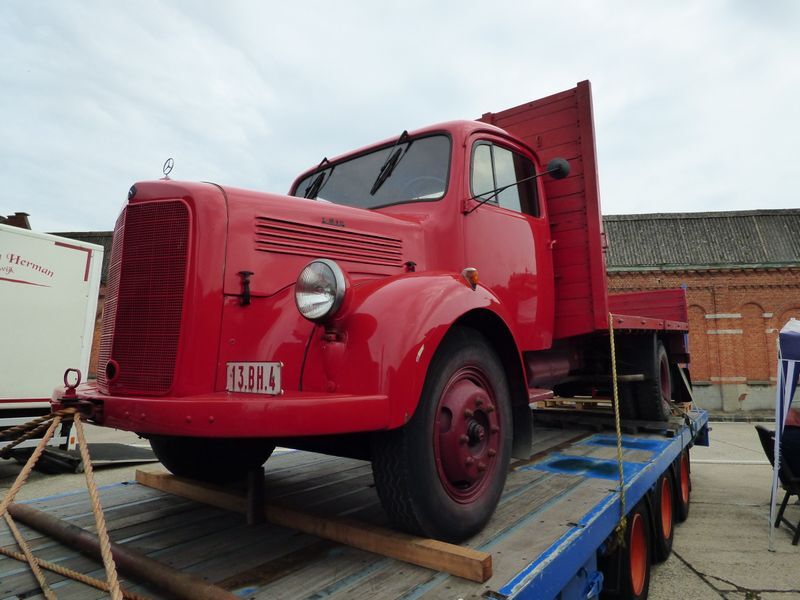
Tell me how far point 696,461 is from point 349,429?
8492 mm

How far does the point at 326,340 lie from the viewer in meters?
1.88

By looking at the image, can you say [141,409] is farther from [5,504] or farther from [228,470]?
[228,470]

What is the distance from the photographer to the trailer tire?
9.10 ft

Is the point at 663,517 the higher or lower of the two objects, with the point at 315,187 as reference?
lower

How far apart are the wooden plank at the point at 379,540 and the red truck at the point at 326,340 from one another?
77mm

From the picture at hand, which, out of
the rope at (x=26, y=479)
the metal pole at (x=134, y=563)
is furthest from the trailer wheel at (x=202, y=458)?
→ the rope at (x=26, y=479)

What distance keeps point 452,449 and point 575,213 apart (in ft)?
8.06

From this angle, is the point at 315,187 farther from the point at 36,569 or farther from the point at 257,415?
the point at 36,569

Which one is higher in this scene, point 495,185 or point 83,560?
point 495,185

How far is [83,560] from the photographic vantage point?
2.00 meters

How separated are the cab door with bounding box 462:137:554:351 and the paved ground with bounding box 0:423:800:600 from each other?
1999 millimetres

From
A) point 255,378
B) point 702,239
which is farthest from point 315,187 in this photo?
point 702,239

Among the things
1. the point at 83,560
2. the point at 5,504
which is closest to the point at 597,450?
the point at 83,560

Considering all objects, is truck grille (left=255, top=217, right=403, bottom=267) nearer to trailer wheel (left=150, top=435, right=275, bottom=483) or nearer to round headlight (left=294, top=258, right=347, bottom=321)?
round headlight (left=294, top=258, right=347, bottom=321)
